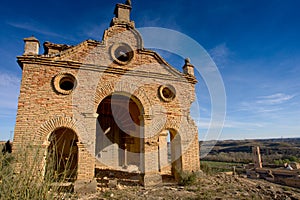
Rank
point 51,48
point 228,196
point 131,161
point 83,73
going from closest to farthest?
point 228,196
point 83,73
point 51,48
point 131,161

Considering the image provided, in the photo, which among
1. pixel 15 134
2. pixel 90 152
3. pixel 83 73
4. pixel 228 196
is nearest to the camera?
pixel 228 196

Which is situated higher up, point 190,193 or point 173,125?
point 173,125

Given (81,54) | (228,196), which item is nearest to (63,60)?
(81,54)

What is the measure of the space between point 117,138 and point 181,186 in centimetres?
707

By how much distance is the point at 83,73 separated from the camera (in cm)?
988

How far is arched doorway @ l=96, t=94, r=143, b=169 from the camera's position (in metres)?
15.0

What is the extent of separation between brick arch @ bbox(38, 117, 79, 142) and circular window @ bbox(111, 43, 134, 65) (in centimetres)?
387

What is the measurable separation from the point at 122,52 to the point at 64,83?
3.49 meters

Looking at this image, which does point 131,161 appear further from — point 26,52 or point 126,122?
point 26,52

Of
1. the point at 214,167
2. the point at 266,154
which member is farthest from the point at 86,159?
the point at 266,154

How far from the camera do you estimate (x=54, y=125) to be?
898 centimetres

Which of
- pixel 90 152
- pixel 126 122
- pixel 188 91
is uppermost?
pixel 188 91

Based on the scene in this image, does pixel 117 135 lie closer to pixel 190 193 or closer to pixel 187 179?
pixel 187 179

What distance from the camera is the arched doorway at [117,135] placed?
49.2 ft
